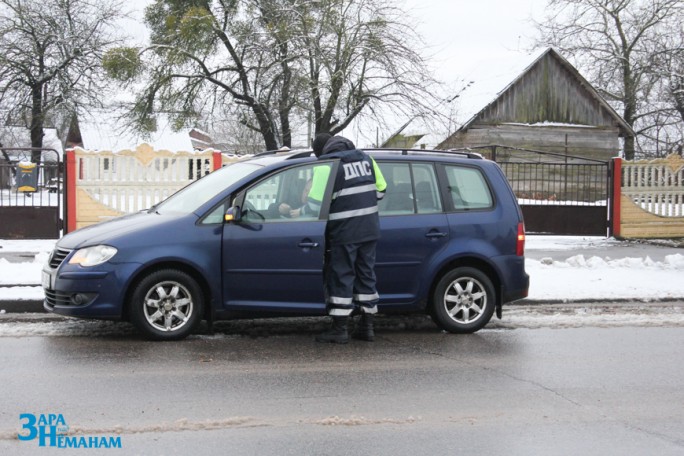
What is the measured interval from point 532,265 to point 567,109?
73.7 feet

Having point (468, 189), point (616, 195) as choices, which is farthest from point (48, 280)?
point (616, 195)

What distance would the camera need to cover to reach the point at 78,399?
17.3ft

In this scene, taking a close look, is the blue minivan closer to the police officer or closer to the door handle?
the door handle

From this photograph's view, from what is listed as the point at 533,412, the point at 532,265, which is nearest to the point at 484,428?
the point at 533,412

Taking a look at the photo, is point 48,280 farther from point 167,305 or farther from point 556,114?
point 556,114

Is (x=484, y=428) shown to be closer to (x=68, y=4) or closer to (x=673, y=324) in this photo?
(x=673, y=324)

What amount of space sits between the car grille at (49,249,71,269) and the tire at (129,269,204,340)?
0.71 metres

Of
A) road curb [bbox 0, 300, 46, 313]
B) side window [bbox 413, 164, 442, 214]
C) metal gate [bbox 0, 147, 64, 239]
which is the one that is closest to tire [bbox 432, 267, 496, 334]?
side window [bbox 413, 164, 442, 214]

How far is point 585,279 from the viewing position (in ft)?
35.3

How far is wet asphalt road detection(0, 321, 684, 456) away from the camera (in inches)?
179

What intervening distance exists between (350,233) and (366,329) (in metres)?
0.96

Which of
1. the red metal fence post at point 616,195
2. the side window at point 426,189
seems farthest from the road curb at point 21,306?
the red metal fence post at point 616,195

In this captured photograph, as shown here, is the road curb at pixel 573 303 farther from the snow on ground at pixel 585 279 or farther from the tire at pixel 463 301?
the tire at pixel 463 301
